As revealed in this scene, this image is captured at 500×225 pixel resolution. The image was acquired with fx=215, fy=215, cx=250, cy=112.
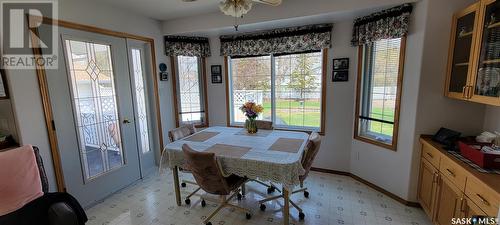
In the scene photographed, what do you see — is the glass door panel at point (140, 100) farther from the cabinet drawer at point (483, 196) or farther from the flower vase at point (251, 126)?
the cabinet drawer at point (483, 196)

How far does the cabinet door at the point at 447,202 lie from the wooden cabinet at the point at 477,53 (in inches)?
28.5

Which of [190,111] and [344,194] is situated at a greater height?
[190,111]

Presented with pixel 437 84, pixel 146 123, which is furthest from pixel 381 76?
pixel 146 123

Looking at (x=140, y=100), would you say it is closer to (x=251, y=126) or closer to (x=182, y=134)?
(x=182, y=134)

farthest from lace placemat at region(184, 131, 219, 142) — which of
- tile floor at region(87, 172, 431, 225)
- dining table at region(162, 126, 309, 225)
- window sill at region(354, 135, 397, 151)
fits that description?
window sill at region(354, 135, 397, 151)

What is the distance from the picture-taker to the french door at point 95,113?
92.1 inches

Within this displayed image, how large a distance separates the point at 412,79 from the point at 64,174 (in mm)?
3919

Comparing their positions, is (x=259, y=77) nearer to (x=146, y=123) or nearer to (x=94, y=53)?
(x=146, y=123)

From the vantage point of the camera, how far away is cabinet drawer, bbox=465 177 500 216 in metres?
1.30

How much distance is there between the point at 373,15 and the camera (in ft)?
8.52

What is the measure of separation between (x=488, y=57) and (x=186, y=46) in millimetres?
3615

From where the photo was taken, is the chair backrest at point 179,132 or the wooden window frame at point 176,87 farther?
the wooden window frame at point 176,87
